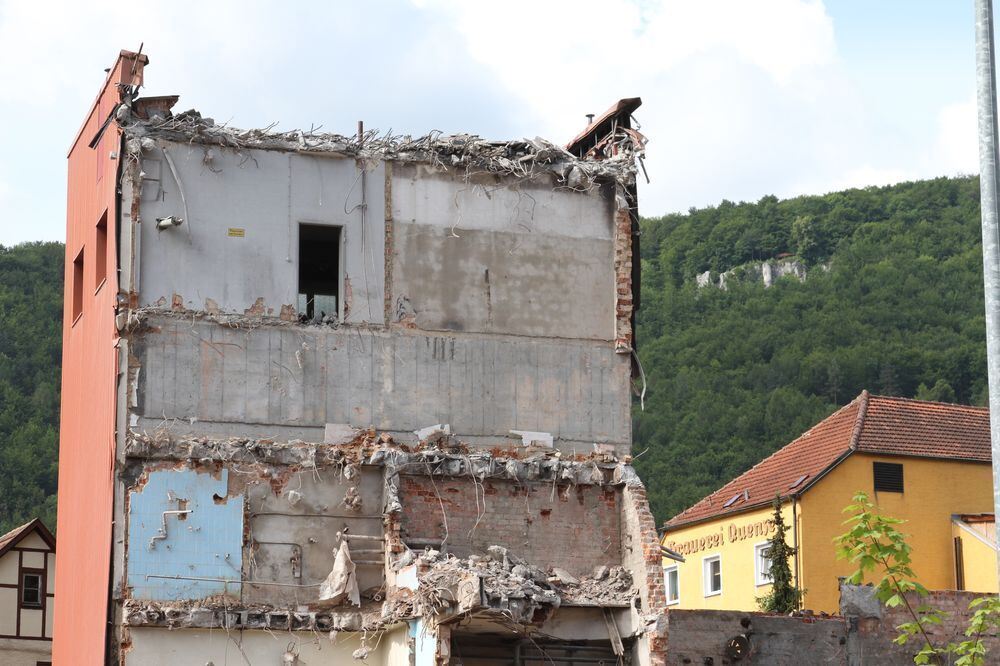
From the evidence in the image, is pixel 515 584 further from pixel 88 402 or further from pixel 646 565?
pixel 88 402

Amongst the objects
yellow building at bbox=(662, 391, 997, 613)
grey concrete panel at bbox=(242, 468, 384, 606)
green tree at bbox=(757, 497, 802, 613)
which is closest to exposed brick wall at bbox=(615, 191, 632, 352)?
grey concrete panel at bbox=(242, 468, 384, 606)

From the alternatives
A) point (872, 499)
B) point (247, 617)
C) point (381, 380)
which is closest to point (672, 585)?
point (872, 499)

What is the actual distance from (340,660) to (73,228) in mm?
8841

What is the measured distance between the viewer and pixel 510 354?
23.2 meters

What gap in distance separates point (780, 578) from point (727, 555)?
5.45 metres

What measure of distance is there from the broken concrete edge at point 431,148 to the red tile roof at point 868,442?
13354 millimetres

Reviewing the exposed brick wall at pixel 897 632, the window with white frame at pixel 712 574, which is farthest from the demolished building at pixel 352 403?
the window with white frame at pixel 712 574

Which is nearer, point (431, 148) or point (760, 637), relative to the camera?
point (431, 148)

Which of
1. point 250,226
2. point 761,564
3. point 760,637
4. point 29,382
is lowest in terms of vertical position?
point 760,637

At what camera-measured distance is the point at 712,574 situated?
38.7 metres

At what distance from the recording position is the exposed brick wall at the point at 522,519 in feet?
72.6

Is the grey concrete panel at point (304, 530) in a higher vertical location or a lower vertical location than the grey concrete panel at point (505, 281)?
lower

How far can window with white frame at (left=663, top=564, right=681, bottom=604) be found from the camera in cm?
3994

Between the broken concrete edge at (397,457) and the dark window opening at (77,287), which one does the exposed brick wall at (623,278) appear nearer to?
the broken concrete edge at (397,457)
